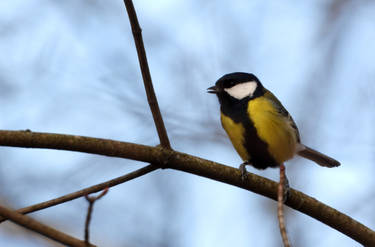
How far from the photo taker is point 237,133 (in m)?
3.39

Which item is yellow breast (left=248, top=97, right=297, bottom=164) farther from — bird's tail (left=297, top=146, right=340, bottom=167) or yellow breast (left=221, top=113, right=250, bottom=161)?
bird's tail (left=297, top=146, right=340, bottom=167)

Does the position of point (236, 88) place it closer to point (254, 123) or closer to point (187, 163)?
point (254, 123)

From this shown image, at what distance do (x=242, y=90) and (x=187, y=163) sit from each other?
1400mm

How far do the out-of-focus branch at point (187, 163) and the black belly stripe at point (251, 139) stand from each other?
27.3 inches

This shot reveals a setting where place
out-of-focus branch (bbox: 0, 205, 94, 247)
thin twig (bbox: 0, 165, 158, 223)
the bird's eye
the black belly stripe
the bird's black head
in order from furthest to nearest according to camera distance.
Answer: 1. the bird's eye
2. the bird's black head
3. the black belly stripe
4. thin twig (bbox: 0, 165, 158, 223)
5. out-of-focus branch (bbox: 0, 205, 94, 247)

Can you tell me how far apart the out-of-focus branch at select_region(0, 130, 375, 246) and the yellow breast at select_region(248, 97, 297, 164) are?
0.69 meters

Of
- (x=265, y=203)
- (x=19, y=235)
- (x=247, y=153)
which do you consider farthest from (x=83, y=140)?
(x=265, y=203)

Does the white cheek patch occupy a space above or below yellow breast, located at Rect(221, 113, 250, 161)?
above

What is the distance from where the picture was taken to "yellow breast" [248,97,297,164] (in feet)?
11.0

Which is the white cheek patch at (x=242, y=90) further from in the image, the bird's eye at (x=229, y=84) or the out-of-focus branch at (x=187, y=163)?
the out-of-focus branch at (x=187, y=163)

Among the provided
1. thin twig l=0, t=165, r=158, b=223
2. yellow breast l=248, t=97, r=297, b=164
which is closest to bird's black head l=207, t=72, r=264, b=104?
yellow breast l=248, t=97, r=297, b=164

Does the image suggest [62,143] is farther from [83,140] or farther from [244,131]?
[244,131]

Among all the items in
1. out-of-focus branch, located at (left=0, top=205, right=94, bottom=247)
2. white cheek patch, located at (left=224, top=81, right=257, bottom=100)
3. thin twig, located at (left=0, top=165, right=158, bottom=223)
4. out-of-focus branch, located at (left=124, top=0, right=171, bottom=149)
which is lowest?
out-of-focus branch, located at (left=0, top=205, right=94, bottom=247)

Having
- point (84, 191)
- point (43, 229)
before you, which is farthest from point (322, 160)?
point (43, 229)
